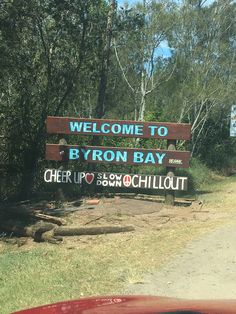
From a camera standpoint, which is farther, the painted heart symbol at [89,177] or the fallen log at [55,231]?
the painted heart symbol at [89,177]

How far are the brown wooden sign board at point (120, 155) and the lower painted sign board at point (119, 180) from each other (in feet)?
1.11

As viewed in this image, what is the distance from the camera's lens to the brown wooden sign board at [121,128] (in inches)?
526

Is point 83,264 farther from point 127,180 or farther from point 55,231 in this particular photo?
point 127,180

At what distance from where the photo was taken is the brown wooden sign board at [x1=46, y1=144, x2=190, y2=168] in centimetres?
1340

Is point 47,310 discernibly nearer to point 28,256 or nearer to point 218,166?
point 28,256

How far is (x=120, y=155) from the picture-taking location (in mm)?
13617

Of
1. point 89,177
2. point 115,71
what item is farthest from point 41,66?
point 115,71

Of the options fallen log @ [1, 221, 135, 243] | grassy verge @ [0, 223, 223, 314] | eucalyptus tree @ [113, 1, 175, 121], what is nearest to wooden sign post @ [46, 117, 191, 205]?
fallen log @ [1, 221, 135, 243]

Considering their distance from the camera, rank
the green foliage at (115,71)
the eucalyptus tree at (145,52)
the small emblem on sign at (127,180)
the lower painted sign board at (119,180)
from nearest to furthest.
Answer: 1. the lower painted sign board at (119,180)
2. the small emblem on sign at (127,180)
3. the green foliage at (115,71)
4. the eucalyptus tree at (145,52)

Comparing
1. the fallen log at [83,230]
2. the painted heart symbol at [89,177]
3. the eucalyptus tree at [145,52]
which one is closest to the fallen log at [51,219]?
the fallen log at [83,230]

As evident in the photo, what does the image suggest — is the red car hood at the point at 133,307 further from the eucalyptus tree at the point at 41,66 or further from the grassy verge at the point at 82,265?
the eucalyptus tree at the point at 41,66

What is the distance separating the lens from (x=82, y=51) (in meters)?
17.0

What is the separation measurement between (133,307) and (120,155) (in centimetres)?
1060

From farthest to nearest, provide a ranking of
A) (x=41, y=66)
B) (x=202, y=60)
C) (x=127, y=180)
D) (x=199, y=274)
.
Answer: (x=202, y=60)
(x=41, y=66)
(x=127, y=180)
(x=199, y=274)
